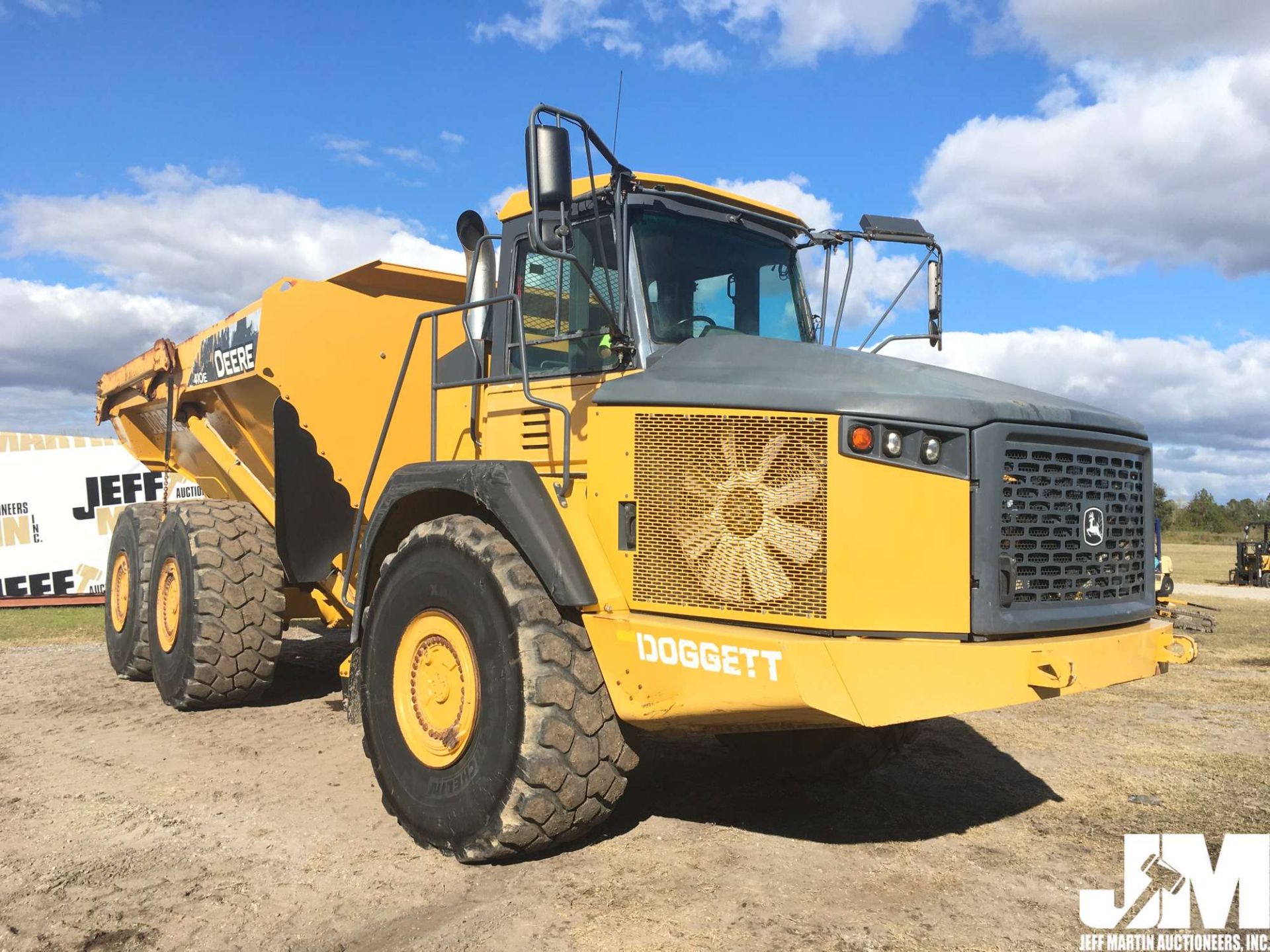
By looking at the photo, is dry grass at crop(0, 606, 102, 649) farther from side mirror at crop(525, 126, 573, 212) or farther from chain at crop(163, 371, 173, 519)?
side mirror at crop(525, 126, 573, 212)

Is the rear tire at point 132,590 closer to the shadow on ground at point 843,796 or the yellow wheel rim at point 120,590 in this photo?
the yellow wheel rim at point 120,590

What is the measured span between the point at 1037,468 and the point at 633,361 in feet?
5.46

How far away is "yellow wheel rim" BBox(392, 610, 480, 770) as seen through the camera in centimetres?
433

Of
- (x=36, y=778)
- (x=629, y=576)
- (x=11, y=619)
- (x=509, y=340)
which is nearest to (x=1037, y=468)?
(x=629, y=576)

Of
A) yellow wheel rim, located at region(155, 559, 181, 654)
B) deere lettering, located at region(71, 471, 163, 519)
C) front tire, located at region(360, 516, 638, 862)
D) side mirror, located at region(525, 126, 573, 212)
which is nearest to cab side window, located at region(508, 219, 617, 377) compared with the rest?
side mirror, located at region(525, 126, 573, 212)

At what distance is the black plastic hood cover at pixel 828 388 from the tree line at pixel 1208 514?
59.6 m

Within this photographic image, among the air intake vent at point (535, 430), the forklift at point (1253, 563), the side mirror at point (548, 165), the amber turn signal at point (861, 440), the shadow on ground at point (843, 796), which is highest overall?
the side mirror at point (548, 165)

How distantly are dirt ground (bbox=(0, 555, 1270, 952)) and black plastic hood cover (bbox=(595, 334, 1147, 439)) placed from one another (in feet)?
6.00

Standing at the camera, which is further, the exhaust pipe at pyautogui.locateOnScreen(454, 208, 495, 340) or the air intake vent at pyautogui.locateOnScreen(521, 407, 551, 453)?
the exhaust pipe at pyautogui.locateOnScreen(454, 208, 495, 340)

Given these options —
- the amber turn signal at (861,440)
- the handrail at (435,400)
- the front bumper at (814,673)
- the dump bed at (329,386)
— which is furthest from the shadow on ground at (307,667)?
the amber turn signal at (861,440)

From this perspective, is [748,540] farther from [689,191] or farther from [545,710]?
[689,191]

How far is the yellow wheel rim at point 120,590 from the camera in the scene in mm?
8773

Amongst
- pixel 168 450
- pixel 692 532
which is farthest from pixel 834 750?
pixel 168 450

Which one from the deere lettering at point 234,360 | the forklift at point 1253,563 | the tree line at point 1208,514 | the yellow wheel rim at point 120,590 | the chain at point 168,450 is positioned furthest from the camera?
the tree line at point 1208,514
